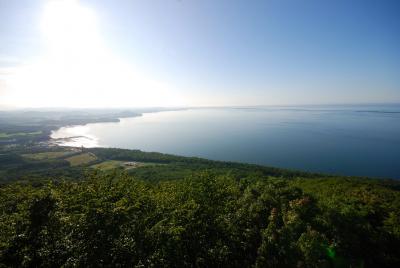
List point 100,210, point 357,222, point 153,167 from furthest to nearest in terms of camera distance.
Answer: point 153,167, point 357,222, point 100,210

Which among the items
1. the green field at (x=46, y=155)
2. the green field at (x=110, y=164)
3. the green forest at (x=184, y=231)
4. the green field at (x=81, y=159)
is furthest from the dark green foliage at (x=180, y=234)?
the green field at (x=46, y=155)

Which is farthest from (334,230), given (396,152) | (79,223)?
(396,152)

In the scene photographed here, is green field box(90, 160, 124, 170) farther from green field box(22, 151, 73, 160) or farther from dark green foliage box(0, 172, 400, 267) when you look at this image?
dark green foliage box(0, 172, 400, 267)

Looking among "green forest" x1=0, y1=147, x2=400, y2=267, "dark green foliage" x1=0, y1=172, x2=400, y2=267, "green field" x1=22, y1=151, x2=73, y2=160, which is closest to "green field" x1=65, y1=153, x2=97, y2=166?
"green field" x1=22, y1=151, x2=73, y2=160

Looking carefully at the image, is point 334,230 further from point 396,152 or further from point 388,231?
point 396,152

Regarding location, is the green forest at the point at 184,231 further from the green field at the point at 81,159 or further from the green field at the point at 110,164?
the green field at the point at 81,159

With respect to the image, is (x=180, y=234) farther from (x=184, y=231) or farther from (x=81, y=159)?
(x=81, y=159)

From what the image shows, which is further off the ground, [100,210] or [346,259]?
[100,210]

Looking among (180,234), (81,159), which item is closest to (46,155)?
(81,159)
